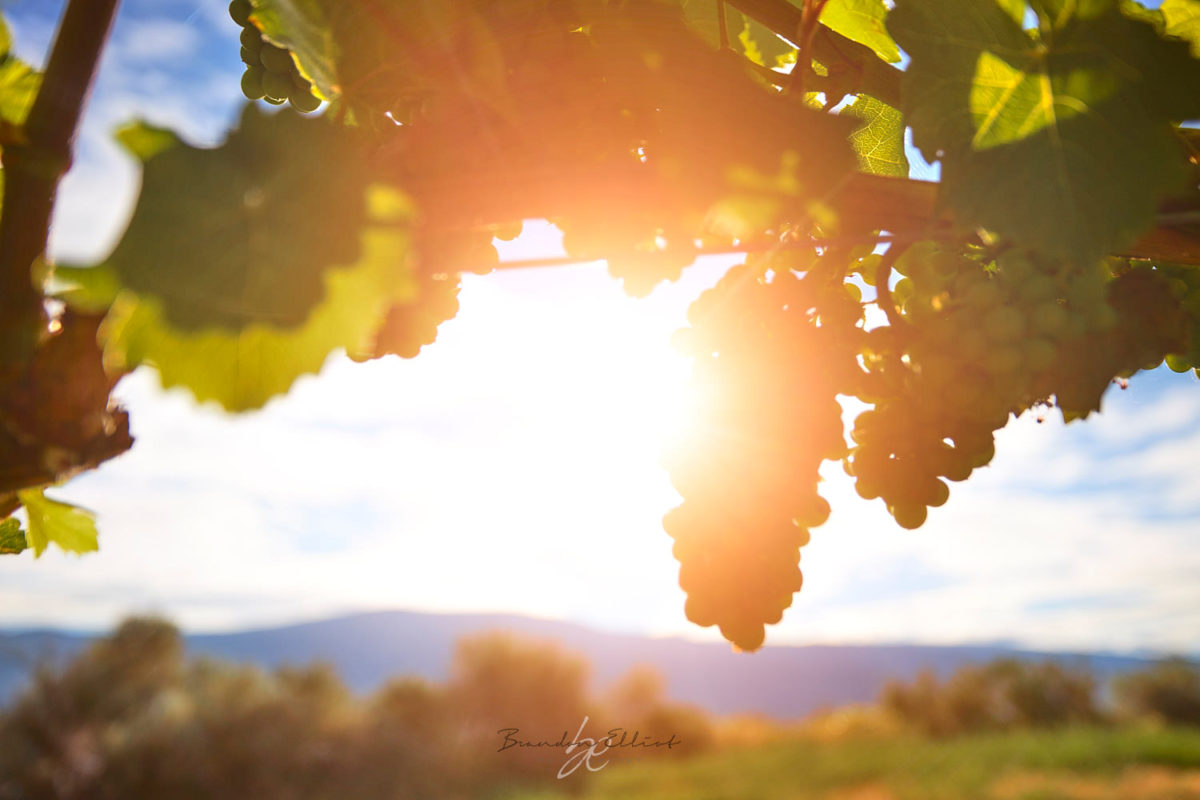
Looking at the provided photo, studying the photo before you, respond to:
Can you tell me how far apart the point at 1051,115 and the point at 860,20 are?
0.52m

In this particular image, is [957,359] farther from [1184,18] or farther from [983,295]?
[1184,18]

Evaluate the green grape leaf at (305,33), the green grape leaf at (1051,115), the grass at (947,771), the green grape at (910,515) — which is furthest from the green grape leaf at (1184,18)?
the grass at (947,771)

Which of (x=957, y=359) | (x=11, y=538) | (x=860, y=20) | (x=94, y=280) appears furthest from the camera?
(x=860, y=20)

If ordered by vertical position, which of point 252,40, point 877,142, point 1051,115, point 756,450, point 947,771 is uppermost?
point 252,40

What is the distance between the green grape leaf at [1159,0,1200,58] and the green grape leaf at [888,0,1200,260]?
0.34 metres

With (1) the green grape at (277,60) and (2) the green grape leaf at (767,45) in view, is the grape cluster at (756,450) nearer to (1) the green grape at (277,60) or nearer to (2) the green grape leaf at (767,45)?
(2) the green grape leaf at (767,45)

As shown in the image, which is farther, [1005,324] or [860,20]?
[860,20]

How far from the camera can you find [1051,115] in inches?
27.0

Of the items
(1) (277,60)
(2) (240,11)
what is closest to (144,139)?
(1) (277,60)

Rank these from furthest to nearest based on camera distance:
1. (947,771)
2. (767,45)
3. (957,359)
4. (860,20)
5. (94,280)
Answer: (947,771) < (767,45) < (860,20) < (957,359) < (94,280)

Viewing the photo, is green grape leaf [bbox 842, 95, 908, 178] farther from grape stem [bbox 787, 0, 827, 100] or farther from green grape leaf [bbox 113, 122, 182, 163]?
green grape leaf [bbox 113, 122, 182, 163]

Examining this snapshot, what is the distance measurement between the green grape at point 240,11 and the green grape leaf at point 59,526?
82 centimetres

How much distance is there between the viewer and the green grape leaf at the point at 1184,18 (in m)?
0.94

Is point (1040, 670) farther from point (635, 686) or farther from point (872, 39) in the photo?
point (872, 39)
